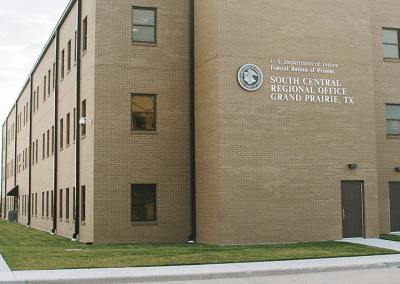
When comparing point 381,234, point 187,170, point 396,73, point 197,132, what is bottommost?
point 381,234

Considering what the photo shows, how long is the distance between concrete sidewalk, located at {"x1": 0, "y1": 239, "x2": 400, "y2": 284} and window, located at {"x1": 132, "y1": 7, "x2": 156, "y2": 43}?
1084 cm

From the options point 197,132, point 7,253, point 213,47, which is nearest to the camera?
point 7,253

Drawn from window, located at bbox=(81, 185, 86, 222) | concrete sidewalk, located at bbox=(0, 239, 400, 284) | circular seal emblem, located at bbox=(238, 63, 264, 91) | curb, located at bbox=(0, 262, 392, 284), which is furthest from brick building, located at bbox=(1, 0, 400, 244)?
curb, located at bbox=(0, 262, 392, 284)

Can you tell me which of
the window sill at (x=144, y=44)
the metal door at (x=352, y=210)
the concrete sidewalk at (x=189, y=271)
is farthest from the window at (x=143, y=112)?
the concrete sidewalk at (x=189, y=271)

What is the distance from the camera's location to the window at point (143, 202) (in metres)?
21.3

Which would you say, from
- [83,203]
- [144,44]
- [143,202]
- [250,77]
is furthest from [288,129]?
[83,203]

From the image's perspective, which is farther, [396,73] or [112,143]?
[396,73]

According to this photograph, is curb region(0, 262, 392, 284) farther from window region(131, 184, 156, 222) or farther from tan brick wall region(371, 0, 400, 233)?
tan brick wall region(371, 0, 400, 233)

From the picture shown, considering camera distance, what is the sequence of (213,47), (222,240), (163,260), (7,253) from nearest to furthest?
1. (163,260)
2. (7,253)
3. (222,240)
4. (213,47)

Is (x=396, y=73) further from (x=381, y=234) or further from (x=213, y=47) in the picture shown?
(x=213, y=47)

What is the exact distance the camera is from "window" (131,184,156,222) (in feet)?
69.8

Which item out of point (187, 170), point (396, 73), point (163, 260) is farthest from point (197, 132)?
point (396, 73)

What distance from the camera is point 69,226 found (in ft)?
83.0

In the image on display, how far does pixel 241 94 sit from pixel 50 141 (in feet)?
53.5
